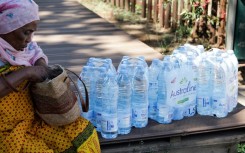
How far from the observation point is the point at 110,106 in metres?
3.34

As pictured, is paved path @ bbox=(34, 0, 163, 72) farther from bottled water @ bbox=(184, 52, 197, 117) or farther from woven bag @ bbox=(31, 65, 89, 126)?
woven bag @ bbox=(31, 65, 89, 126)

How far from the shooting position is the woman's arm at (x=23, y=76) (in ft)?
8.72

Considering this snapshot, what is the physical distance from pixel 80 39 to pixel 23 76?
11.9 feet

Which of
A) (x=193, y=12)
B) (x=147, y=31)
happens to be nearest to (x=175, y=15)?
(x=193, y=12)

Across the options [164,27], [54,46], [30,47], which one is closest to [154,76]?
[30,47]

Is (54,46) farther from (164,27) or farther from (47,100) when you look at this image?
(47,100)

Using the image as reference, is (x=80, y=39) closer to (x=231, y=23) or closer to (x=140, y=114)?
(x=231, y=23)

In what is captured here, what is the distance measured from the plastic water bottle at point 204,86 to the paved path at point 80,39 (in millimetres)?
1444

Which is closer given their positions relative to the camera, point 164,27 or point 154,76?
point 154,76

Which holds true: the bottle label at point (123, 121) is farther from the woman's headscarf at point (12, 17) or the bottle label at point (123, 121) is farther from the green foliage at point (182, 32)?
the green foliage at point (182, 32)

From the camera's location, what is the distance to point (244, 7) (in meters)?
5.99

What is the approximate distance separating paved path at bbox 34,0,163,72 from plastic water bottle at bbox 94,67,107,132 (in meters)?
1.42

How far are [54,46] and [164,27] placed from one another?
8.42 ft

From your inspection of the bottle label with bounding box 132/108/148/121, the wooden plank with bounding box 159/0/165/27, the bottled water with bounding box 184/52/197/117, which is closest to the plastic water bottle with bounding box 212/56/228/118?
the bottled water with bounding box 184/52/197/117
